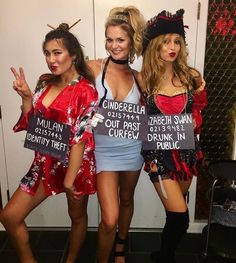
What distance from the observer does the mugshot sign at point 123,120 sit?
1.97 metres

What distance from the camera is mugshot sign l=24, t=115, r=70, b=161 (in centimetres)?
185

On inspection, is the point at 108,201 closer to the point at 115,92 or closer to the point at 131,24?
the point at 115,92

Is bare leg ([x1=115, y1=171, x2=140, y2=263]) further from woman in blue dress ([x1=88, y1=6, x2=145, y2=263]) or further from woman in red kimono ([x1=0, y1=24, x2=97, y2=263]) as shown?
woman in red kimono ([x1=0, y1=24, x2=97, y2=263])

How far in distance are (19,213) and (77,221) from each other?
1.35 feet

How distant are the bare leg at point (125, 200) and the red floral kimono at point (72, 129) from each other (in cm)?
30

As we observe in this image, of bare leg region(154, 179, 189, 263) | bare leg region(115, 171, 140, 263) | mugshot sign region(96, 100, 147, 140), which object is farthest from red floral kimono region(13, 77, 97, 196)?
bare leg region(154, 179, 189, 263)

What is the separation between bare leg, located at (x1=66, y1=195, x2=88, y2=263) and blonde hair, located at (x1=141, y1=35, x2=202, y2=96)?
0.82m

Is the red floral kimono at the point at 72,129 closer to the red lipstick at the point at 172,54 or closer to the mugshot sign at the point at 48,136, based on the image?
the mugshot sign at the point at 48,136

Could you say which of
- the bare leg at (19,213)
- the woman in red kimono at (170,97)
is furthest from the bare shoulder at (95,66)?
the bare leg at (19,213)

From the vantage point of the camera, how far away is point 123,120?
78.9 inches

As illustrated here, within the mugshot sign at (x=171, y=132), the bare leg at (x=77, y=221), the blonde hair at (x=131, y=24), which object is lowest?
the bare leg at (x=77, y=221)

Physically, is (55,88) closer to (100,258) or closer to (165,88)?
(165,88)

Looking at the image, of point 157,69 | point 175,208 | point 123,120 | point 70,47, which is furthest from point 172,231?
point 70,47

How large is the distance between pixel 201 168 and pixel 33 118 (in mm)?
1575
